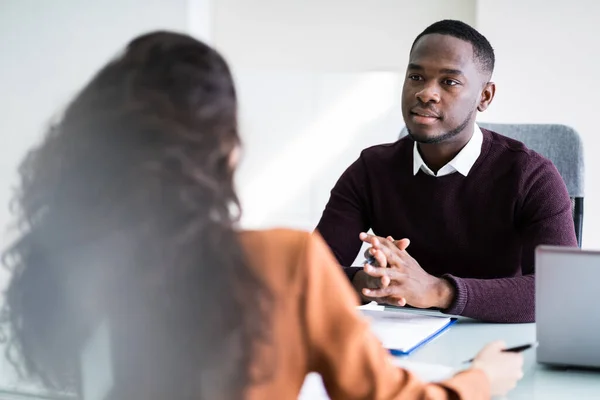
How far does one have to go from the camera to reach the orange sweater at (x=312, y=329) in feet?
2.33

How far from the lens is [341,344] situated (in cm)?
74

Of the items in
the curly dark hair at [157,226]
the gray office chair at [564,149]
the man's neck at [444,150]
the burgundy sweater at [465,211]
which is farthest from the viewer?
the gray office chair at [564,149]

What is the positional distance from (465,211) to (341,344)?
1.05 metres

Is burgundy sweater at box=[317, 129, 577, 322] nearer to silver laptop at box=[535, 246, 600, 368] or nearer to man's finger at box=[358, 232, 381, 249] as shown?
man's finger at box=[358, 232, 381, 249]

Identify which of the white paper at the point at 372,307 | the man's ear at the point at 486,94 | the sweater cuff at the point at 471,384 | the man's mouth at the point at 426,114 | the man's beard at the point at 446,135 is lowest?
the white paper at the point at 372,307

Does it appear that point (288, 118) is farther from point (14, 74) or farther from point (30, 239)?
point (30, 239)

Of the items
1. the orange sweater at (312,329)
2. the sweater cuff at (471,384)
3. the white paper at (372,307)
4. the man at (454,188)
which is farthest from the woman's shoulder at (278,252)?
the man at (454,188)

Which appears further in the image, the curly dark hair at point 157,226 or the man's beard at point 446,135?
the man's beard at point 446,135

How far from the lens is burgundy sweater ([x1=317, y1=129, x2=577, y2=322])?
1657 mm

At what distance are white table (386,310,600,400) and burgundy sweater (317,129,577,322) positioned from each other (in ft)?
0.73

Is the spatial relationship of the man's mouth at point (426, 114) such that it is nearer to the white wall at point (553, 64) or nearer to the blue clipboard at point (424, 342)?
the blue clipboard at point (424, 342)

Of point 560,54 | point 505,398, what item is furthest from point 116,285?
point 560,54

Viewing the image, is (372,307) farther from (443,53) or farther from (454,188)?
(443,53)

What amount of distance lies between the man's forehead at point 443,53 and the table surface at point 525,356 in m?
0.64
